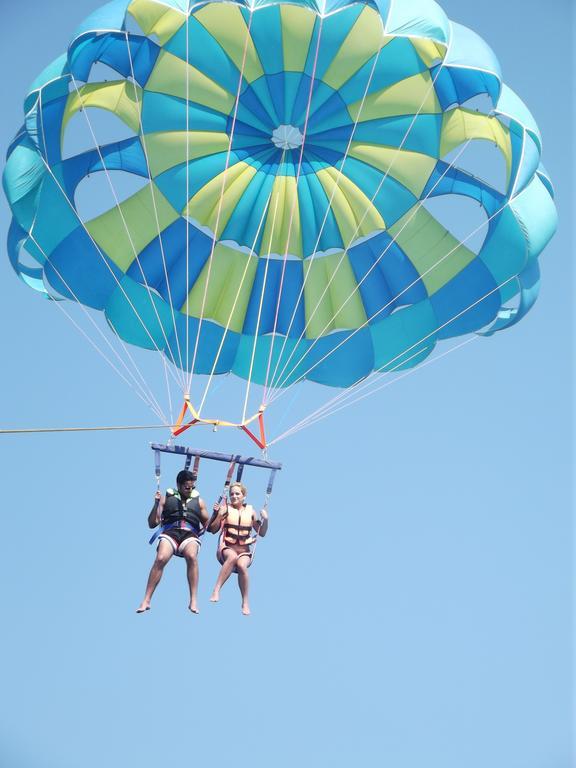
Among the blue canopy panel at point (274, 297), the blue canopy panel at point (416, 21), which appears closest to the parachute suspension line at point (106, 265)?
the blue canopy panel at point (274, 297)

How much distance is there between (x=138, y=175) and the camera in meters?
14.5

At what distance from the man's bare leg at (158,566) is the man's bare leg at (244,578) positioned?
60 centimetres

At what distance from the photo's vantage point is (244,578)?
1272 cm

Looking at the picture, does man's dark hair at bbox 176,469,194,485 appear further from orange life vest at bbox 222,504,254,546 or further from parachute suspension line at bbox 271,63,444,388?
parachute suspension line at bbox 271,63,444,388

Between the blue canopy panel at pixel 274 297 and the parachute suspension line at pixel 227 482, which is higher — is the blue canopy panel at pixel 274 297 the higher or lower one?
the higher one

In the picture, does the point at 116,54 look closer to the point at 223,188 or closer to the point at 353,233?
the point at 223,188

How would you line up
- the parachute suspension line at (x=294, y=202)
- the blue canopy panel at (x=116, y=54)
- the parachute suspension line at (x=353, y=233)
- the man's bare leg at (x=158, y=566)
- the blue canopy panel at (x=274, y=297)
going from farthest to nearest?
the blue canopy panel at (x=274, y=297) < the parachute suspension line at (x=353, y=233) < the parachute suspension line at (x=294, y=202) < the blue canopy panel at (x=116, y=54) < the man's bare leg at (x=158, y=566)

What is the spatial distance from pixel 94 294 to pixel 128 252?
0.54 m

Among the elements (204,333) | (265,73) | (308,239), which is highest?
(265,73)

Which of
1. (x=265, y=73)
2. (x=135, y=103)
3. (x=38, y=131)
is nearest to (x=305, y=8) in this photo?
(x=265, y=73)

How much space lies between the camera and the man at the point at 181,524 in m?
12.5

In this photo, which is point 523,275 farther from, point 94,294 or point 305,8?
point 94,294

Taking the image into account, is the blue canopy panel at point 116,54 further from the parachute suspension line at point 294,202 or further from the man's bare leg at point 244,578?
the man's bare leg at point 244,578

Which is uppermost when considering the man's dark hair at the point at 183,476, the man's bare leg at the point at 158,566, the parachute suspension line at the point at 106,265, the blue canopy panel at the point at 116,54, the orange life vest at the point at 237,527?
the blue canopy panel at the point at 116,54
